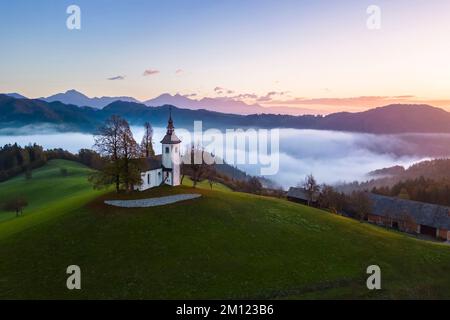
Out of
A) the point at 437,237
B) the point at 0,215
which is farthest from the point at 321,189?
the point at 0,215

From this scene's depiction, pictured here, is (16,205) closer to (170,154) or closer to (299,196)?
(170,154)

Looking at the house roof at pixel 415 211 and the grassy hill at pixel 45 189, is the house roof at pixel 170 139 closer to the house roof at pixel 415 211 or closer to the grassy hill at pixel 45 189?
the grassy hill at pixel 45 189

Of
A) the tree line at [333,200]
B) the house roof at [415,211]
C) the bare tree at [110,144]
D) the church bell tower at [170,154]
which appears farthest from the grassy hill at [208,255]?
the tree line at [333,200]

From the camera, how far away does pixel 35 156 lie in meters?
155

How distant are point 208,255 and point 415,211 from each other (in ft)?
202

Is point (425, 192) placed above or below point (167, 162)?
below

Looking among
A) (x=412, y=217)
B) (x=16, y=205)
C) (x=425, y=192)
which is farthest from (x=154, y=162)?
(x=425, y=192)

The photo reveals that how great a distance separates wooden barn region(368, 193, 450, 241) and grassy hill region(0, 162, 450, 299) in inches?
1129

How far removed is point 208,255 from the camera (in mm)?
39625

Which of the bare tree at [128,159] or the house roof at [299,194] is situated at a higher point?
the bare tree at [128,159]

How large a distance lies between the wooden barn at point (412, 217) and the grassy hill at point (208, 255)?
2868cm

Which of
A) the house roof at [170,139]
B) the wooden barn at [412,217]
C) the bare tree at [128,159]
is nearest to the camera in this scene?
the bare tree at [128,159]

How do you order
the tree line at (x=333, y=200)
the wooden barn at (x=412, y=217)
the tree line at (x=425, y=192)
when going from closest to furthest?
the wooden barn at (x=412, y=217) < the tree line at (x=333, y=200) < the tree line at (x=425, y=192)

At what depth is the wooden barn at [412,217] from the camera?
75.6 metres
